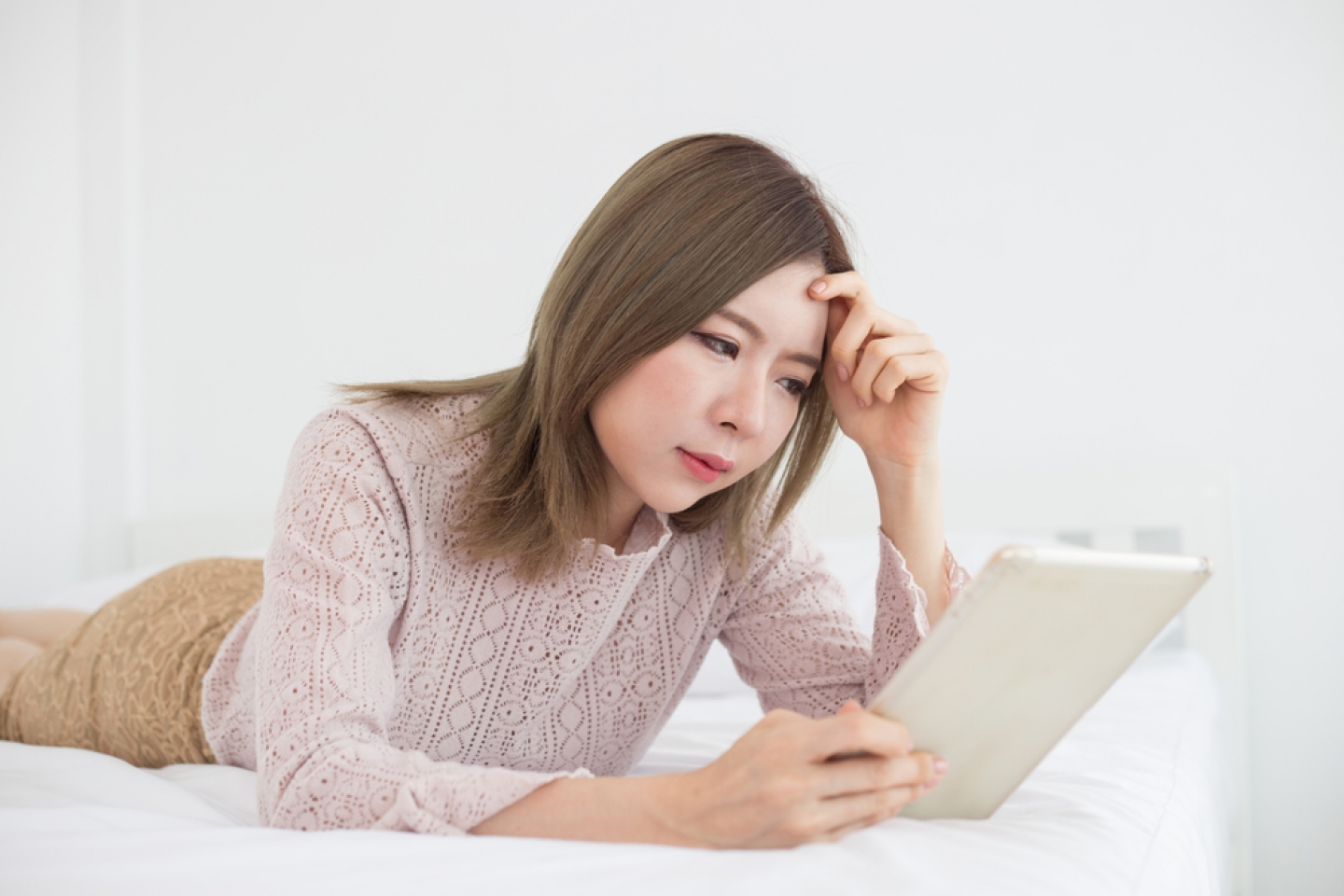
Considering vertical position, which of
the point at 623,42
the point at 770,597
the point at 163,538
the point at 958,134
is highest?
the point at 623,42

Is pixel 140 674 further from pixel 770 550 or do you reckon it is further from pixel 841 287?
pixel 841 287

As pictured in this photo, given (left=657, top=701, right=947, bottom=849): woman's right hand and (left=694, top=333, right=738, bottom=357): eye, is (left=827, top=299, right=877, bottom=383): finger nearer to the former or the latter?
(left=694, top=333, right=738, bottom=357): eye

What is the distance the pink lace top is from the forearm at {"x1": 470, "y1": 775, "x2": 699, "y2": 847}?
0.05 feet

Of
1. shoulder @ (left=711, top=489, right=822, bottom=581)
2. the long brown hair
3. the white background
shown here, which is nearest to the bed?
the white background

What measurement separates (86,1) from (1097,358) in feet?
8.19

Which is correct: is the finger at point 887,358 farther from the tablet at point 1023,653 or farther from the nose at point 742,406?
A: the tablet at point 1023,653

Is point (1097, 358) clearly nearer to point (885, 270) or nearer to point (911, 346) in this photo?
point (885, 270)

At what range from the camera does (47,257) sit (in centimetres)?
252

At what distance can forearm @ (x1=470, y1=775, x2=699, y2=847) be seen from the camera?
654 mm

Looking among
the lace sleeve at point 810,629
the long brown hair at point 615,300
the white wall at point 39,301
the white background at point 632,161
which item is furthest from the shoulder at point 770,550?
the white wall at point 39,301

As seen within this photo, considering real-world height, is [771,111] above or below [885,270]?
above

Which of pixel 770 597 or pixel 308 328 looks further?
pixel 308 328

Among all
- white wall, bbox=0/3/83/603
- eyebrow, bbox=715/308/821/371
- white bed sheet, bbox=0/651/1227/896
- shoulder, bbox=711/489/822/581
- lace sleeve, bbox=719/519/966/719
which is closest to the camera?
white bed sheet, bbox=0/651/1227/896

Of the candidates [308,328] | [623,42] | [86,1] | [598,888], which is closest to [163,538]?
[308,328]
